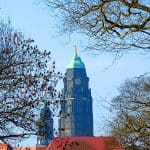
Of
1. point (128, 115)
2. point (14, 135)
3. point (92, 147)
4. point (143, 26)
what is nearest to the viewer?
point (143, 26)

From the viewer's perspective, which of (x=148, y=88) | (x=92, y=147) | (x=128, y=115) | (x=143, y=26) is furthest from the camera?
(x=92, y=147)

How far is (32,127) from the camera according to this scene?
46.5 ft

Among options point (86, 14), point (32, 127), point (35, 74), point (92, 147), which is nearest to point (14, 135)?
point (32, 127)

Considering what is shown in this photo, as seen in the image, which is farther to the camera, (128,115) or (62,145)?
(128,115)

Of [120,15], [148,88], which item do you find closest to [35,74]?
[120,15]

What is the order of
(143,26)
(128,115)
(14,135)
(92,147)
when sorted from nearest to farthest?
(143,26) < (14,135) < (128,115) < (92,147)

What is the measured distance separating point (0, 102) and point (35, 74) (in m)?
1.19

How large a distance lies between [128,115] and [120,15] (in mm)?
9609

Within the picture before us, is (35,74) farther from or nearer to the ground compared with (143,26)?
nearer to the ground

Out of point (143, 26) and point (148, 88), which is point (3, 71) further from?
point (148, 88)

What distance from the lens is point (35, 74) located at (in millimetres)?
14469

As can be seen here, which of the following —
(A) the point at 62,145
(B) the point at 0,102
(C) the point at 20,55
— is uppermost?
(C) the point at 20,55

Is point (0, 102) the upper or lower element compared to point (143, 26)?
lower

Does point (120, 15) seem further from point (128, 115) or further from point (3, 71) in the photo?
point (128, 115)
